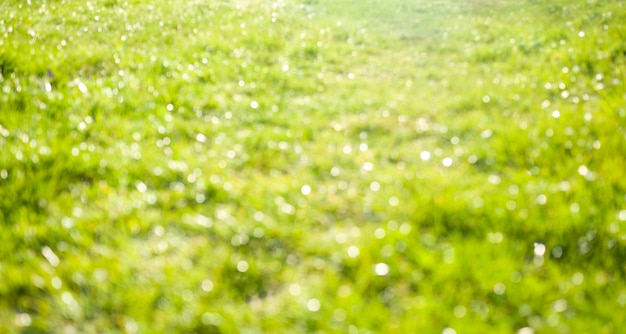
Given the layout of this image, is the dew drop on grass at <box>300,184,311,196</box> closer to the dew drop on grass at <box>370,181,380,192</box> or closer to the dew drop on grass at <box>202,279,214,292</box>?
the dew drop on grass at <box>370,181,380,192</box>

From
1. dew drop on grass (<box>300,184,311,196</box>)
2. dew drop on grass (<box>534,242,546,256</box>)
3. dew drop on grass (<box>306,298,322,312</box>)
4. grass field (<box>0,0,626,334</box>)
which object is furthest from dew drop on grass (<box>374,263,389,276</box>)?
dew drop on grass (<box>300,184,311,196</box>)

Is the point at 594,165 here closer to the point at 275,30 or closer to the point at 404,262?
the point at 404,262

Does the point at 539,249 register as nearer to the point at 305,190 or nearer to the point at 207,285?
the point at 305,190

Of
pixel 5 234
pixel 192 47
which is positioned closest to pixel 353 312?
pixel 5 234

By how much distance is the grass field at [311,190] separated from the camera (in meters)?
3.47

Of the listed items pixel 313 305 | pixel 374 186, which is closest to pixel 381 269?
pixel 313 305

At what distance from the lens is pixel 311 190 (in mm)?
4867

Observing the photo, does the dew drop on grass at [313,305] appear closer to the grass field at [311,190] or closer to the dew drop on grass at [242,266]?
the grass field at [311,190]

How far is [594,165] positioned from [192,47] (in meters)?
6.49

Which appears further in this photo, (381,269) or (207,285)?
(381,269)

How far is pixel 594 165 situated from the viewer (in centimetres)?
500

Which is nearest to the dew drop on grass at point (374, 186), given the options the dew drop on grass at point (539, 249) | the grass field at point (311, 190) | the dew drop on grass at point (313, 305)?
the grass field at point (311, 190)

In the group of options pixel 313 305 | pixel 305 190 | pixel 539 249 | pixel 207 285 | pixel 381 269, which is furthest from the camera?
pixel 305 190

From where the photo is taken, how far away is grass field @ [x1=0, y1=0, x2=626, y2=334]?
3469 millimetres
